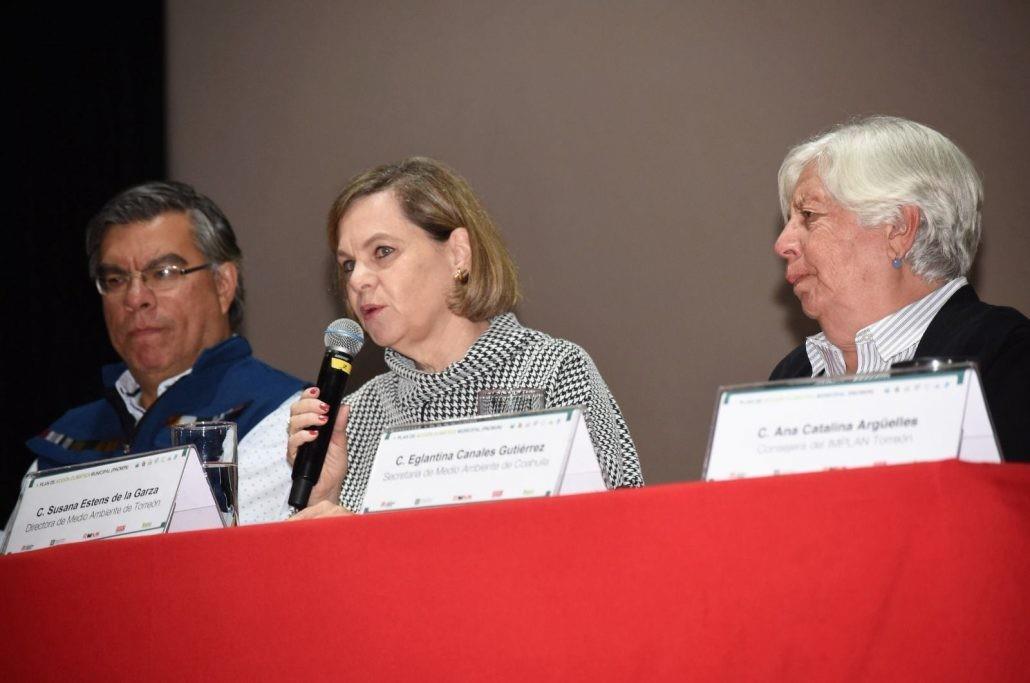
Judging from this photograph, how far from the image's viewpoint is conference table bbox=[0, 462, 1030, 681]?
3.62ft

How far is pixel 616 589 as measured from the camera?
3.92 feet

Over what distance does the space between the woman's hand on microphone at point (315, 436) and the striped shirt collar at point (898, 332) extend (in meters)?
0.99

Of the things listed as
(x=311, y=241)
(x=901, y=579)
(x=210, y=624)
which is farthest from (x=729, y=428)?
(x=311, y=241)

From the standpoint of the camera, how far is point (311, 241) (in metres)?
3.74

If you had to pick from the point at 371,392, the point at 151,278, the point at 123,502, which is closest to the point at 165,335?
the point at 151,278

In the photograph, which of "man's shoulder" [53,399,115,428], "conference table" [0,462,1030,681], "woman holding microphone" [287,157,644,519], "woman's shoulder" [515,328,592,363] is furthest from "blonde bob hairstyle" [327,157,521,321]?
"conference table" [0,462,1030,681]

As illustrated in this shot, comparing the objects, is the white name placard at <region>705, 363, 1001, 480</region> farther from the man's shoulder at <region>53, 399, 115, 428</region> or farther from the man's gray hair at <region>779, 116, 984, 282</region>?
the man's shoulder at <region>53, 399, 115, 428</region>

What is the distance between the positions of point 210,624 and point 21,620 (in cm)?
32

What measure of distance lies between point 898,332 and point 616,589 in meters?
1.18

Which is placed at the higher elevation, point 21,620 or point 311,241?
point 311,241

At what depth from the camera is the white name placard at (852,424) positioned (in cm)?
117

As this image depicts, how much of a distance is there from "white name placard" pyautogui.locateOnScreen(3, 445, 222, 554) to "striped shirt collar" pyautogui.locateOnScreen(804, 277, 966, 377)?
1.25 metres

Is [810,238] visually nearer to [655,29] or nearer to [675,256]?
[675,256]

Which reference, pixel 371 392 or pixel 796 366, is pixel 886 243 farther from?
pixel 371 392
